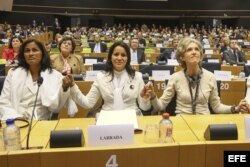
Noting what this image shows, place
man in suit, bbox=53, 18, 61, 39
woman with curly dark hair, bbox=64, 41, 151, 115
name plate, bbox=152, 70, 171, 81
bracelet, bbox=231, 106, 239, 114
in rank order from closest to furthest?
1. bracelet, bbox=231, 106, 239, 114
2. woman with curly dark hair, bbox=64, 41, 151, 115
3. name plate, bbox=152, 70, 171, 81
4. man in suit, bbox=53, 18, 61, 39

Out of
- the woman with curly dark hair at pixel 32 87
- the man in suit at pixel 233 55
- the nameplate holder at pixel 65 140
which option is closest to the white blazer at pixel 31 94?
the woman with curly dark hair at pixel 32 87

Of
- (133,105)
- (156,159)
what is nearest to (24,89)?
(133,105)

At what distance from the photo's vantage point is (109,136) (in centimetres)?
156

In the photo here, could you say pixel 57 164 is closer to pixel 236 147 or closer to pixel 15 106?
pixel 236 147

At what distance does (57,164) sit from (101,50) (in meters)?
8.11

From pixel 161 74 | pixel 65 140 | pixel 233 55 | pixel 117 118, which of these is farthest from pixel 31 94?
pixel 233 55

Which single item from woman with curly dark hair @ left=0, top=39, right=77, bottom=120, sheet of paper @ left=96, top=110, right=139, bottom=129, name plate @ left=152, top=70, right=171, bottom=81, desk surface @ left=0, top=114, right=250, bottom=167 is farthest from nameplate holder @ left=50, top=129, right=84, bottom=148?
name plate @ left=152, top=70, right=171, bottom=81

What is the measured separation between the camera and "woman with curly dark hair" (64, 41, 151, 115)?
2.96 metres

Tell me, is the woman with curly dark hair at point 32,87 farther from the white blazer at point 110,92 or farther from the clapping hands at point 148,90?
the clapping hands at point 148,90

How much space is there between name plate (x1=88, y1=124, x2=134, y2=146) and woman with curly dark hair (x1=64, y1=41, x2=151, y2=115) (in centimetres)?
134

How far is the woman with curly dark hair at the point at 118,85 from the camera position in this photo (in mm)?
2963

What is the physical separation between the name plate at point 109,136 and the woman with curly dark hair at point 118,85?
1.34 metres

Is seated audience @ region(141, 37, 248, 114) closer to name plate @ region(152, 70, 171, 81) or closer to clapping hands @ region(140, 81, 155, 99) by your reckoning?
clapping hands @ region(140, 81, 155, 99)

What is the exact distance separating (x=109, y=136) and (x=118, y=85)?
1.46m
